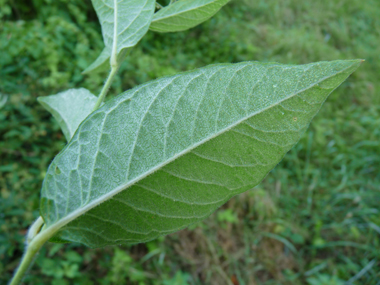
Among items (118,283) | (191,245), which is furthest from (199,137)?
(191,245)

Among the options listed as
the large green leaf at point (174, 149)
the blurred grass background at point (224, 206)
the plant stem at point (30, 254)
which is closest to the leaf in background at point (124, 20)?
the large green leaf at point (174, 149)

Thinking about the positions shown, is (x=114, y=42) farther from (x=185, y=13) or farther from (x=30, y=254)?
(x=30, y=254)

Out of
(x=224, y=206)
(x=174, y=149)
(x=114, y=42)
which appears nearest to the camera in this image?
(x=174, y=149)

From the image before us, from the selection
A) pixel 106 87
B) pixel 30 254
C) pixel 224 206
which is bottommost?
pixel 224 206

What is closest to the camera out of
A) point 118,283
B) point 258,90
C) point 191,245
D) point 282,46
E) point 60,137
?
point 258,90

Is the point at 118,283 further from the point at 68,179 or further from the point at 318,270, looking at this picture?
the point at 318,270

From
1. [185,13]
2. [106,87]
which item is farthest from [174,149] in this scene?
[185,13]
